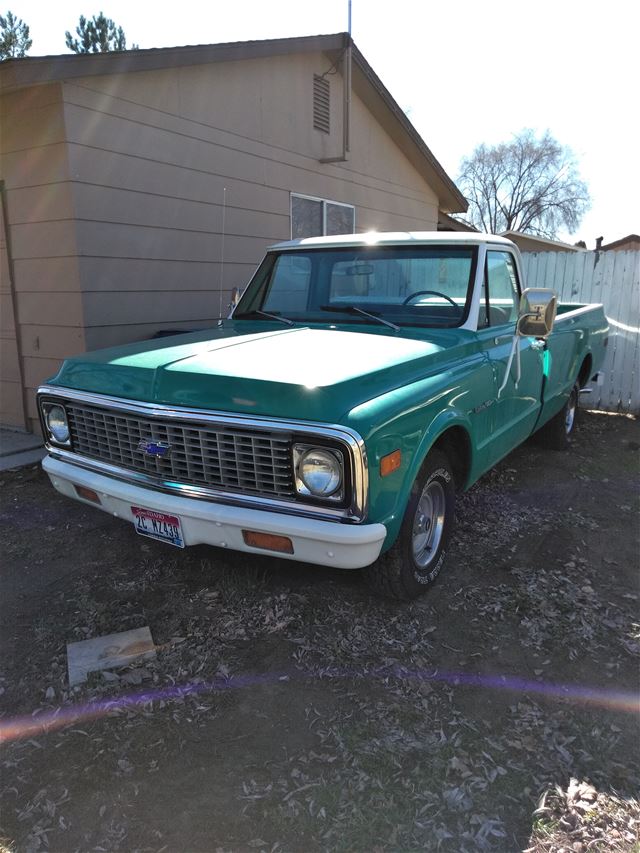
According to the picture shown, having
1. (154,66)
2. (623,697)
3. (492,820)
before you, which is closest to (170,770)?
(492,820)

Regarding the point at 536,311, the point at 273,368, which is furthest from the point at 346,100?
the point at 273,368

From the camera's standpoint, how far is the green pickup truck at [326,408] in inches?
102

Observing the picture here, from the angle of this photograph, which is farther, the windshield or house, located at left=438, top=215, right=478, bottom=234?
house, located at left=438, top=215, right=478, bottom=234

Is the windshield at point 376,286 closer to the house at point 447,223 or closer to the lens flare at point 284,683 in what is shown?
the lens flare at point 284,683

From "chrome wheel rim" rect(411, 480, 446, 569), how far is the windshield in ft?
3.43

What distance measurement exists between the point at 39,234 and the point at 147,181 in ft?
3.80

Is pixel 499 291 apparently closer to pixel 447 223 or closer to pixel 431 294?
pixel 431 294

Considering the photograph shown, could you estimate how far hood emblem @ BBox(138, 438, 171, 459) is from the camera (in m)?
2.88

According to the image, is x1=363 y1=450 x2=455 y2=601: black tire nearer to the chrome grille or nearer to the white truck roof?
the chrome grille

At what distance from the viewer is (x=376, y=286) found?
4078 millimetres

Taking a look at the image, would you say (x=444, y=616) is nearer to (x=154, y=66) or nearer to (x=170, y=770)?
(x=170, y=770)

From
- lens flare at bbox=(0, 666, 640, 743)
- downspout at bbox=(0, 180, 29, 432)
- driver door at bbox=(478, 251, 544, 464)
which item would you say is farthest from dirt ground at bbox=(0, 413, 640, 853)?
downspout at bbox=(0, 180, 29, 432)

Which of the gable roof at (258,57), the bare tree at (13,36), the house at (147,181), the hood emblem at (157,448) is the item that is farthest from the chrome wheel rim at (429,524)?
the bare tree at (13,36)

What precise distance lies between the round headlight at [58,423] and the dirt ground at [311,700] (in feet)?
2.72
